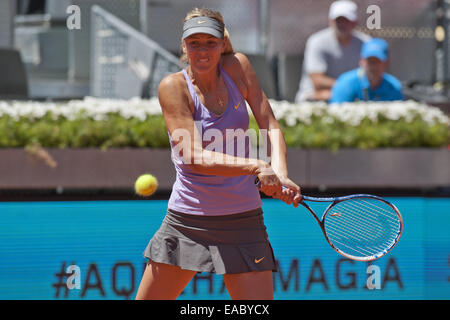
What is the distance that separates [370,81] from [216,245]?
10.2 ft

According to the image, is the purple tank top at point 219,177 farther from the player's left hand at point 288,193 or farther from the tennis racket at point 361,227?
the tennis racket at point 361,227

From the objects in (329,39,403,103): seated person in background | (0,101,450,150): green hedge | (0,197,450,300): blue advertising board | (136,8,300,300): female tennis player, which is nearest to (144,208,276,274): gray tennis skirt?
(136,8,300,300): female tennis player

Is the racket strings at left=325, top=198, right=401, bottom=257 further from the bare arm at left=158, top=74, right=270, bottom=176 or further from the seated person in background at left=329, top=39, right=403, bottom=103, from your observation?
the seated person in background at left=329, top=39, right=403, bottom=103

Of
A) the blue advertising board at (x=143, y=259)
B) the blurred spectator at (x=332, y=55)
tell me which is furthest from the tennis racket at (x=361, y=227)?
the blurred spectator at (x=332, y=55)

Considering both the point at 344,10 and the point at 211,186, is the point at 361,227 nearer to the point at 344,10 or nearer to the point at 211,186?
the point at 211,186

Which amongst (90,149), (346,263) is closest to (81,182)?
(90,149)

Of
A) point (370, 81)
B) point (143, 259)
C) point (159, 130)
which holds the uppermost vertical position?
point (370, 81)

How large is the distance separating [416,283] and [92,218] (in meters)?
2.03

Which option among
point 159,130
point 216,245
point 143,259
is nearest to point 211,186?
point 216,245

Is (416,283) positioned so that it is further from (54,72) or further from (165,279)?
(54,72)

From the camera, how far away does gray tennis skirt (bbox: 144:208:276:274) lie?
2.73 m

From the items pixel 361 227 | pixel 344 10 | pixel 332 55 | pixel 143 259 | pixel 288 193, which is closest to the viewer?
pixel 288 193

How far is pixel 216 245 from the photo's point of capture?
276cm

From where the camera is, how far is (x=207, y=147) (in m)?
2.73
